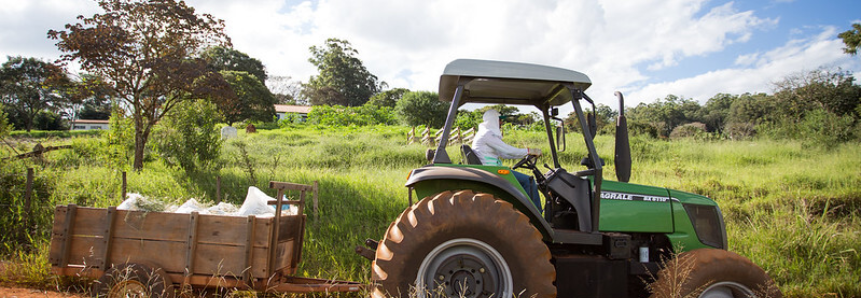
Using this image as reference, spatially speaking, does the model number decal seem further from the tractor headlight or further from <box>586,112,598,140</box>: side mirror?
<box>586,112,598,140</box>: side mirror

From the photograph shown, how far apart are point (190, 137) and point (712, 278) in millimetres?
9936

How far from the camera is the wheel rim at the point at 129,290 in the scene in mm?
3455

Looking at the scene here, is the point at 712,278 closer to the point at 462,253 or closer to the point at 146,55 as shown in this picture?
the point at 462,253

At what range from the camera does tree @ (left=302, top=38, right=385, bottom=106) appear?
6009 centimetres

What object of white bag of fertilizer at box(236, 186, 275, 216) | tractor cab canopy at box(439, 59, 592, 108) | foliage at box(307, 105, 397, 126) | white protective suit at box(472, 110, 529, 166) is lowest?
white bag of fertilizer at box(236, 186, 275, 216)

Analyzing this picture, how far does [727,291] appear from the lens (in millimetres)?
3500

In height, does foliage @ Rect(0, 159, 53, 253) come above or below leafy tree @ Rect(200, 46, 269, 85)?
below

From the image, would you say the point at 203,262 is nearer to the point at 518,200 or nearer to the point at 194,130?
the point at 518,200

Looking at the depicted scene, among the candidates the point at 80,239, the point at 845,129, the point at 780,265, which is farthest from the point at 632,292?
the point at 845,129

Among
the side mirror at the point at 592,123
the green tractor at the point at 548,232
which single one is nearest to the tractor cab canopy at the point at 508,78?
the green tractor at the point at 548,232

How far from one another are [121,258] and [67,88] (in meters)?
7.91

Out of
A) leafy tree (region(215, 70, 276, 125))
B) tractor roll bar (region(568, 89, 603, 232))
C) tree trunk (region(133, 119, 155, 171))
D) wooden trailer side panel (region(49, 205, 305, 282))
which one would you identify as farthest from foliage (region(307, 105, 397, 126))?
tractor roll bar (region(568, 89, 603, 232))

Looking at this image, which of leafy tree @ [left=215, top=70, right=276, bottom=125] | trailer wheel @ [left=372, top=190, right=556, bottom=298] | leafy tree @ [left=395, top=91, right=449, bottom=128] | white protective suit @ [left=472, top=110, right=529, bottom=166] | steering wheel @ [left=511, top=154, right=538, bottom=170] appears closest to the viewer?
trailer wheel @ [left=372, top=190, right=556, bottom=298]

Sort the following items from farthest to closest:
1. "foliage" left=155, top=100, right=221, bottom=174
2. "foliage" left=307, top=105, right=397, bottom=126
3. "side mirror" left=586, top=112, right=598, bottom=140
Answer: "foliage" left=307, top=105, right=397, bottom=126, "foliage" left=155, top=100, right=221, bottom=174, "side mirror" left=586, top=112, right=598, bottom=140
